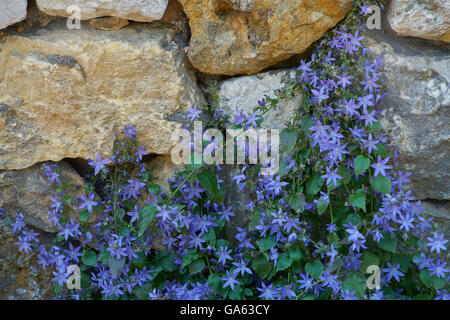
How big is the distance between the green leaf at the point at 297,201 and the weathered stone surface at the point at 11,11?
1.37 meters

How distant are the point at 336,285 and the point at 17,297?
60.8 inches

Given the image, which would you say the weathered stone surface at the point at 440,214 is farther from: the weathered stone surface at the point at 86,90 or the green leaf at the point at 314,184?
the weathered stone surface at the point at 86,90

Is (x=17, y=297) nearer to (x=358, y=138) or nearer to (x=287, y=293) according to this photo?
(x=287, y=293)

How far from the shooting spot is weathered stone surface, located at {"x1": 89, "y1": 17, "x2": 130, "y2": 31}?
7.09 ft

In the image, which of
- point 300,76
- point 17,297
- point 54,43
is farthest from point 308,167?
point 17,297

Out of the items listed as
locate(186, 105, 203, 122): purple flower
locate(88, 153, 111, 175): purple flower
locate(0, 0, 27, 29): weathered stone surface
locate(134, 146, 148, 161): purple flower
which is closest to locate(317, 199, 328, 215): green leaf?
locate(186, 105, 203, 122): purple flower

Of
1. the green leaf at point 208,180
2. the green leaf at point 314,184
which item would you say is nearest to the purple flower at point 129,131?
the green leaf at point 208,180

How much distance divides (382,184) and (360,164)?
0.12m

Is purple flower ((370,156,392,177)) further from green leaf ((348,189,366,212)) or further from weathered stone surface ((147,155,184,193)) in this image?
weathered stone surface ((147,155,184,193))

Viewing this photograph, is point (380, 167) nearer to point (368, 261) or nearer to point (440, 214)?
point (368, 261)

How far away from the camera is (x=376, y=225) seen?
2066 millimetres

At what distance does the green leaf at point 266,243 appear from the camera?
2.12 metres

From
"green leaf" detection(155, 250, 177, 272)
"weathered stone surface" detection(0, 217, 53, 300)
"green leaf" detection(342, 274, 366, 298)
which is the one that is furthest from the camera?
"weathered stone surface" detection(0, 217, 53, 300)

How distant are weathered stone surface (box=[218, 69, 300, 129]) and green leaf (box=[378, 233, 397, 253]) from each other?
0.67m
